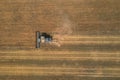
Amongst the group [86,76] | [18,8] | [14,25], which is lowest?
[86,76]

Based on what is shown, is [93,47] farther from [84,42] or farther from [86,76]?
[86,76]

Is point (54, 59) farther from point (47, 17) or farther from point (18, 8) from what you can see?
point (18, 8)

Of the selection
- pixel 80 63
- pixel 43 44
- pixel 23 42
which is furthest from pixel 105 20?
pixel 23 42

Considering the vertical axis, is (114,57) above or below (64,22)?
below
